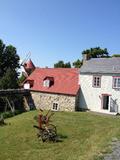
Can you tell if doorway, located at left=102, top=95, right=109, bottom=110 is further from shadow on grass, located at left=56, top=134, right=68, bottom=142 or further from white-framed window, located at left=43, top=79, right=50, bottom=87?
shadow on grass, located at left=56, top=134, right=68, bottom=142

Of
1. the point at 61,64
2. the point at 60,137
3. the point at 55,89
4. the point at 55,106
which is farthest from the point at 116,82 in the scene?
the point at 61,64

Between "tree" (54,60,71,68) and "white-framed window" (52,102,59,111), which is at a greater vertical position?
"tree" (54,60,71,68)

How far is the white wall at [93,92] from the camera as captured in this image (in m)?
35.8

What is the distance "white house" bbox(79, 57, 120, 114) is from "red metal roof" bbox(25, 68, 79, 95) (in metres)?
1.61

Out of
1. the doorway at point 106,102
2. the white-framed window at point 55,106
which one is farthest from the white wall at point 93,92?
the white-framed window at point 55,106

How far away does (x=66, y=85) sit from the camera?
131ft

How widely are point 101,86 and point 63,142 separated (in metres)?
17.2

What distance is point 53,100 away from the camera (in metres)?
40.1

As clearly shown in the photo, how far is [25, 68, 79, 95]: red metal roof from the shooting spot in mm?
39081

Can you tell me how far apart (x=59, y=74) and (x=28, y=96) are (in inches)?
224

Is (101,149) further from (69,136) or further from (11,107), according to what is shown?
(11,107)

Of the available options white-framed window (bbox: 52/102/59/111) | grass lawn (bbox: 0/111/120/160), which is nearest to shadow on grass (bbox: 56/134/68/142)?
grass lawn (bbox: 0/111/120/160)

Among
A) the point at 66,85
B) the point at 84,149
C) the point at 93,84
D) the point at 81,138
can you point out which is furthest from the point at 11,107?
the point at 84,149

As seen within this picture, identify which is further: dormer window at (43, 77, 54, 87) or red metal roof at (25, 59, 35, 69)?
red metal roof at (25, 59, 35, 69)
